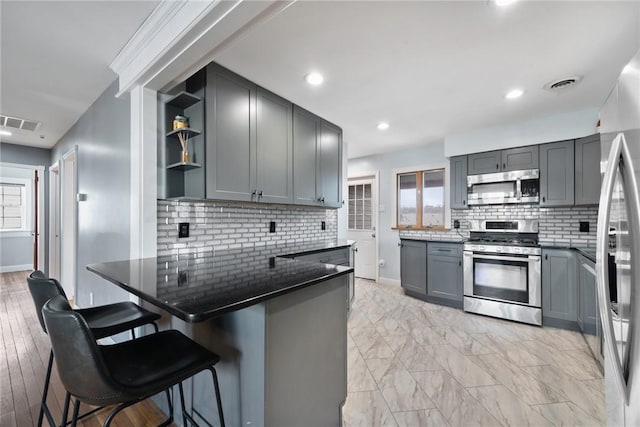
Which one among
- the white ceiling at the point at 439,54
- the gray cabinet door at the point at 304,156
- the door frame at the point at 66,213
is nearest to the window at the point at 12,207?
the door frame at the point at 66,213

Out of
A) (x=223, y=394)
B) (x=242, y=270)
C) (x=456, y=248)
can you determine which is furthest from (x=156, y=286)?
(x=456, y=248)

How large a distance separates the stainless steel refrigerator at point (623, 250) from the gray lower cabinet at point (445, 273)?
2.66m

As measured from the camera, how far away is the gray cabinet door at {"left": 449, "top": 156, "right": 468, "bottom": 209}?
4043mm

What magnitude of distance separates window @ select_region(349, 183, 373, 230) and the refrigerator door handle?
4411 mm

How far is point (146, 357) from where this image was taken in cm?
111

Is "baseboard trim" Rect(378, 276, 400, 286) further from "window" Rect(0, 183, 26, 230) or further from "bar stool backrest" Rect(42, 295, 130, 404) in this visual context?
"window" Rect(0, 183, 26, 230)

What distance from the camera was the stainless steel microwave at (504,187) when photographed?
11.6ft

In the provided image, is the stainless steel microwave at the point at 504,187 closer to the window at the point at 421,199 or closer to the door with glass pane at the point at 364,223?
the window at the point at 421,199

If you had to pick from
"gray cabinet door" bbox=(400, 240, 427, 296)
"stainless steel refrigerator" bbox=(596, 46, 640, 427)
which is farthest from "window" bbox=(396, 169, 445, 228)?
"stainless steel refrigerator" bbox=(596, 46, 640, 427)

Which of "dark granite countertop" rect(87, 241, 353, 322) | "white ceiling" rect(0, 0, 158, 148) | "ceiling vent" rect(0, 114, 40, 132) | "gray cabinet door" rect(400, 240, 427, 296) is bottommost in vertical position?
"gray cabinet door" rect(400, 240, 427, 296)

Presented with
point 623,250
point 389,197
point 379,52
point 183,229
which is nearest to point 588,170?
point 389,197

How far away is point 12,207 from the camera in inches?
229

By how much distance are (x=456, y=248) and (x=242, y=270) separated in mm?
3150

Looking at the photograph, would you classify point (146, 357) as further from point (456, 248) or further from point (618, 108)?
point (456, 248)
